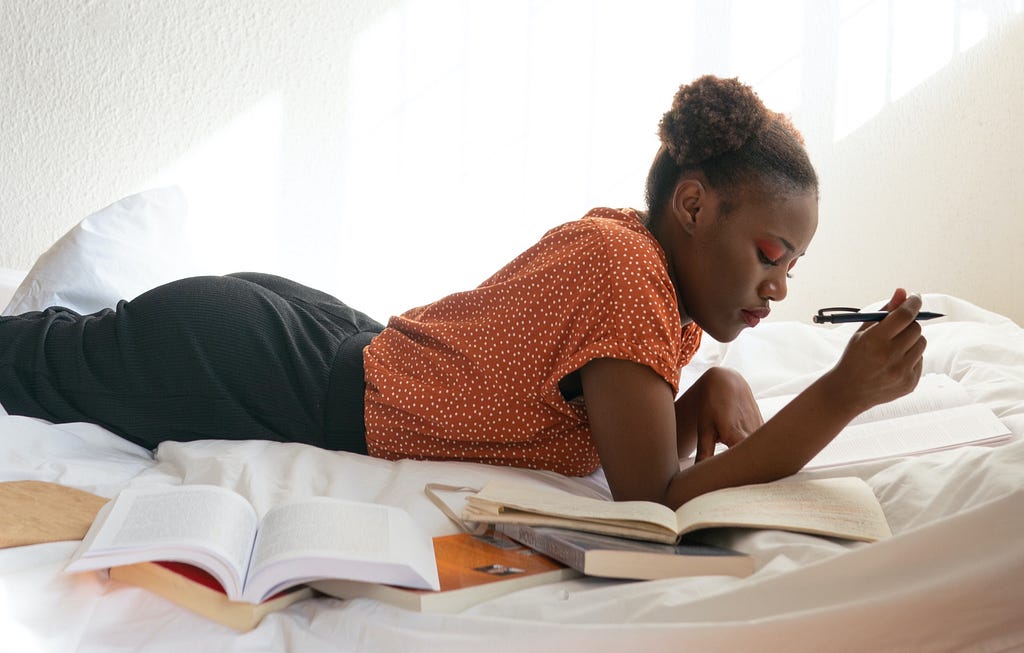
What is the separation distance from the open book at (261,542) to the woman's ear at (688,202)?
1.88 feet

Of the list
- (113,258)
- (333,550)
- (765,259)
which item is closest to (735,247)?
(765,259)

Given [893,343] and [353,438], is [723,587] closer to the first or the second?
[893,343]

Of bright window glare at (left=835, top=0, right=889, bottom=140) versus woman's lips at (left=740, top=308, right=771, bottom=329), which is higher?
bright window glare at (left=835, top=0, right=889, bottom=140)

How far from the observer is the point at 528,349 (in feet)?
3.73

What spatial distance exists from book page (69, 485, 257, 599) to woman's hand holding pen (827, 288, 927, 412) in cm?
58

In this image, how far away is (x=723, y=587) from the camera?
0.69 meters

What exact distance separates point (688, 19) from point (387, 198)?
Result: 1081mm

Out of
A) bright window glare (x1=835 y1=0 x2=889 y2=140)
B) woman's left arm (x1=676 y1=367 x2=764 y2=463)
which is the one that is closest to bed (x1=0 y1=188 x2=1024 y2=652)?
woman's left arm (x1=676 y1=367 x2=764 y2=463)

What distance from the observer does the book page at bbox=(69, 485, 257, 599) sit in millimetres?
673

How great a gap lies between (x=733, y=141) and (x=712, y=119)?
4 centimetres

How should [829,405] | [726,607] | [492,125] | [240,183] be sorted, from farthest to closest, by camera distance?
[492,125] < [240,183] < [829,405] < [726,607]

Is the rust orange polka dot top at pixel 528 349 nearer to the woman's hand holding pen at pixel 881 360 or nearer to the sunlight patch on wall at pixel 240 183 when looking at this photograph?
the woman's hand holding pen at pixel 881 360

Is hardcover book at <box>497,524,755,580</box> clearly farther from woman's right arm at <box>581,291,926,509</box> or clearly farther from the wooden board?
the wooden board

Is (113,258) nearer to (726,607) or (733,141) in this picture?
(733,141)
